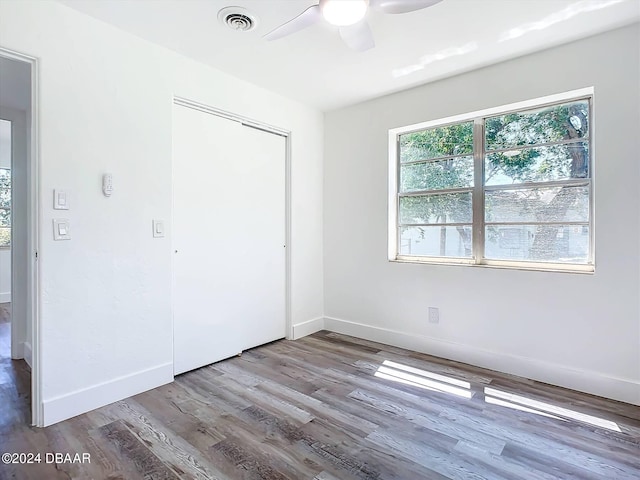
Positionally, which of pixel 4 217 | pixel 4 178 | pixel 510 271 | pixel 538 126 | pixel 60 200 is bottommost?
pixel 510 271

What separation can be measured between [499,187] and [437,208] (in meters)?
0.57

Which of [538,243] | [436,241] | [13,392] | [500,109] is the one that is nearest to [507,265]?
[538,243]

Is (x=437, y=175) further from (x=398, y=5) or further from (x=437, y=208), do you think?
(x=398, y=5)

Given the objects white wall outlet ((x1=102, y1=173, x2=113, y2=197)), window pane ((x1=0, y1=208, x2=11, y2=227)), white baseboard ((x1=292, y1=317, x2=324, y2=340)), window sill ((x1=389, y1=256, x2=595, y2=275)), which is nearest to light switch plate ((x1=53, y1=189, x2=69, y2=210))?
white wall outlet ((x1=102, y1=173, x2=113, y2=197))

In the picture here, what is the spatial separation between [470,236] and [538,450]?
5.70ft

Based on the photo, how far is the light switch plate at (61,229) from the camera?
2100mm

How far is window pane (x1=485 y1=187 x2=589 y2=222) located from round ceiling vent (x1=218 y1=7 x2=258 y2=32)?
7.52ft

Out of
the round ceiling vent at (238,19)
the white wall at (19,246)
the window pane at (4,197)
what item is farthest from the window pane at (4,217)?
the round ceiling vent at (238,19)

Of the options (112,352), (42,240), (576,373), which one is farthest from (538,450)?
(42,240)

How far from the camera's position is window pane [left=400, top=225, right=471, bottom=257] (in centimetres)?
318

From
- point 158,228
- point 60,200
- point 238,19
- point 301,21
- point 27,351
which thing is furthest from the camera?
point 27,351

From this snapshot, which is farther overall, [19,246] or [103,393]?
[19,246]

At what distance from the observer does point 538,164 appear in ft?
9.11

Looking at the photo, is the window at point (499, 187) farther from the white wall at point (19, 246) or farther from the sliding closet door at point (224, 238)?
the white wall at point (19, 246)
